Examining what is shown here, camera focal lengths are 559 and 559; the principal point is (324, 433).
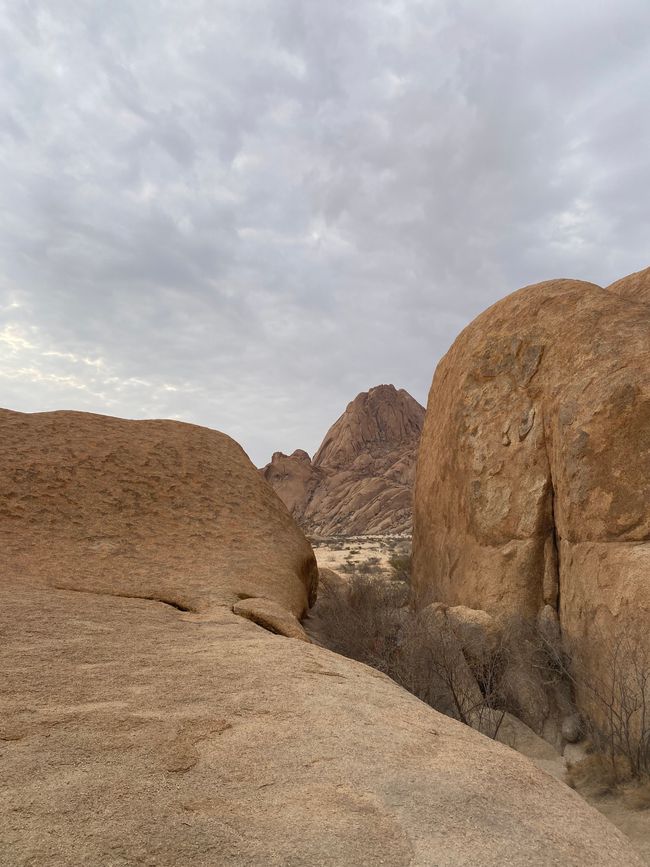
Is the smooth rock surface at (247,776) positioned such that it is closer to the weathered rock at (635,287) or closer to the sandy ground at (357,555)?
the weathered rock at (635,287)

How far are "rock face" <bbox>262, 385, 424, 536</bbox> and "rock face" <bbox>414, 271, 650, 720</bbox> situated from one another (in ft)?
113

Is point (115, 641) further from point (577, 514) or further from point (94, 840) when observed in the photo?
point (577, 514)

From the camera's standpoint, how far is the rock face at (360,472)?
167ft

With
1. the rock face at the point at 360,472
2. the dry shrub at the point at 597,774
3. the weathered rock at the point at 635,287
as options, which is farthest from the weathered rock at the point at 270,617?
the rock face at the point at 360,472

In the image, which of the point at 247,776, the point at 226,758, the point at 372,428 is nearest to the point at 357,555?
the point at 226,758

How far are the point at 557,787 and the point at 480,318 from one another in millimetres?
9066

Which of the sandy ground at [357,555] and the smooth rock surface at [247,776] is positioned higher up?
the smooth rock surface at [247,776]

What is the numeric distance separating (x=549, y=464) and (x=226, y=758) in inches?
267

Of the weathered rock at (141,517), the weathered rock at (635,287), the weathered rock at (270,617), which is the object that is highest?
the weathered rock at (635,287)

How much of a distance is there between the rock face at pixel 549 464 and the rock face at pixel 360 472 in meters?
34.3

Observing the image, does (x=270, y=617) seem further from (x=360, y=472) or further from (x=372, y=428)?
(x=372, y=428)

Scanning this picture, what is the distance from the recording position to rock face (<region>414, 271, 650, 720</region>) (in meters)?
6.67

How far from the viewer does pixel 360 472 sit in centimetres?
6250

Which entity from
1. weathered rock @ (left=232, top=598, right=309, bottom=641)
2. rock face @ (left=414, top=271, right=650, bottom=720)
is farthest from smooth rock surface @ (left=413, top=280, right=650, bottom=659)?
weathered rock @ (left=232, top=598, right=309, bottom=641)
